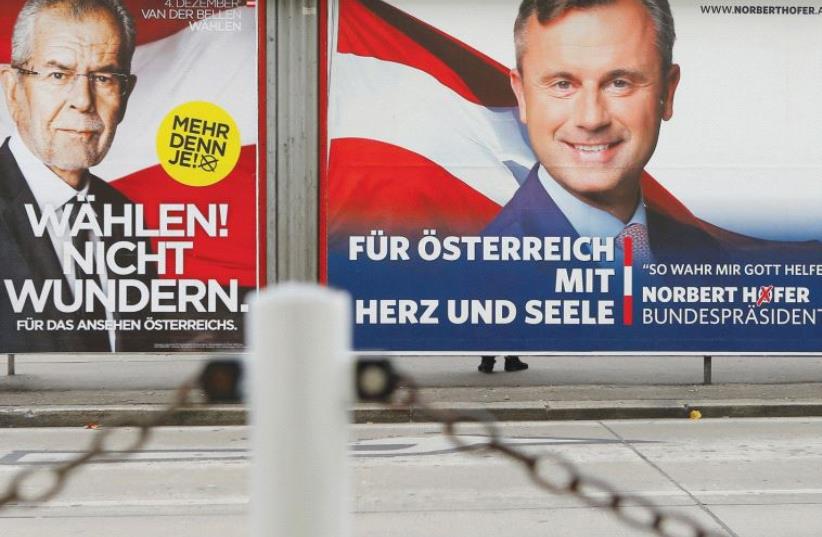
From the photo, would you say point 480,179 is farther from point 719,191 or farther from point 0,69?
point 0,69

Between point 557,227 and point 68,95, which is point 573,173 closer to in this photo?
point 557,227

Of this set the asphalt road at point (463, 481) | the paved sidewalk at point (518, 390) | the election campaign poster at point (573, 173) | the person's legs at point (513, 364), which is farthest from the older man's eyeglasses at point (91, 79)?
the person's legs at point (513, 364)

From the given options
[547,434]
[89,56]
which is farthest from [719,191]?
[89,56]

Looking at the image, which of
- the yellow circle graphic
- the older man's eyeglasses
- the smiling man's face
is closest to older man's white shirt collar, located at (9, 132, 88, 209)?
the older man's eyeglasses

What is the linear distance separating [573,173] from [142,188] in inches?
167

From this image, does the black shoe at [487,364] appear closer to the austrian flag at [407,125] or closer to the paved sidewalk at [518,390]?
the paved sidewalk at [518,390]

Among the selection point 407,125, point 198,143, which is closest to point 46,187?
point 198,143

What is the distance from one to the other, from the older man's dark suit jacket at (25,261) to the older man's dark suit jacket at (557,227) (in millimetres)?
3734

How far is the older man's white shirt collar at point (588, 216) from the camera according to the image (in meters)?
10.9

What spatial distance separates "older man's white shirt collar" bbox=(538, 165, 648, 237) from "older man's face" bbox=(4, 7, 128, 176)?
4.36 metres

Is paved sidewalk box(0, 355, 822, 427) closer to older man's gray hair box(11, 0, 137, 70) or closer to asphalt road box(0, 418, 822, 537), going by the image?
asphalt road box(0, 418, 822, 537)

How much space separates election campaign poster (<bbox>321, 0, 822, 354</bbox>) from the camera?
10.8m

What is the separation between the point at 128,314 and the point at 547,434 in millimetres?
4311

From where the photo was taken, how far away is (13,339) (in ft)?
35.4
